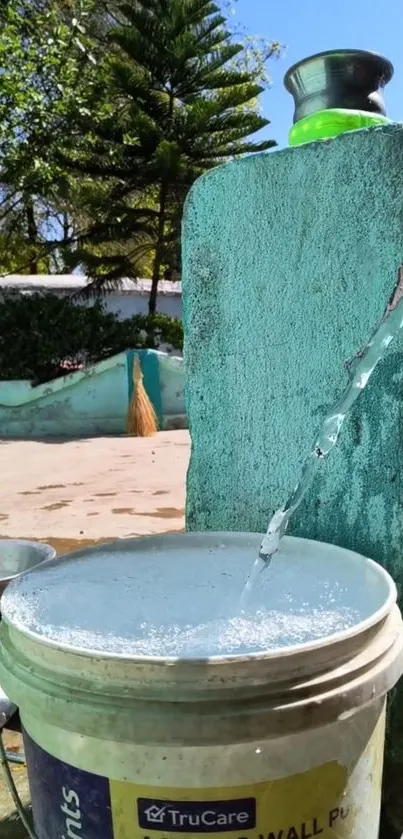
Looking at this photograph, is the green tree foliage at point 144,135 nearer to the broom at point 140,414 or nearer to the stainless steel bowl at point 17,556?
the broom at point 140,414

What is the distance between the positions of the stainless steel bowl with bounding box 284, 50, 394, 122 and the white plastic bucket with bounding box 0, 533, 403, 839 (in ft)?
3.67

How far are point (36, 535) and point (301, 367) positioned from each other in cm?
350

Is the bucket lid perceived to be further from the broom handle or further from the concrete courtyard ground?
the broom handle

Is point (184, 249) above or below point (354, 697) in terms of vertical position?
above

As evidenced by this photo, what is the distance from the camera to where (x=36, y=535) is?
4.84 metres

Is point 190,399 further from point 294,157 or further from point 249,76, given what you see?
point 249,76

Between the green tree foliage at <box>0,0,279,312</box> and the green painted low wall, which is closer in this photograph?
the green painted low wall

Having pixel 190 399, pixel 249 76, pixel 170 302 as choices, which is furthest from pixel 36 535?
pixel 170 302

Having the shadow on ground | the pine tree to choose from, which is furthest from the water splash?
the pine tree

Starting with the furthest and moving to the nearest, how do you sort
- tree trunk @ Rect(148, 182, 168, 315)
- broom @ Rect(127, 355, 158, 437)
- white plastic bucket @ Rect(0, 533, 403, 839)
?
1. tree trunk @ Rect(148, 182, 168, 315)
2. broom @ Rect(127, 355, 158, 437)
3. white plastic bucket @ Rect(0, 533, 403, 839)

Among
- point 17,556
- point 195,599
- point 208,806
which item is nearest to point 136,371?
point 17,556

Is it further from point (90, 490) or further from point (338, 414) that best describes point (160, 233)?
point (338, 414)

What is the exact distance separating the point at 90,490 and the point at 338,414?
4.88m

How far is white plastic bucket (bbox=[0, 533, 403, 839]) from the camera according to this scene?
3.14 feet
